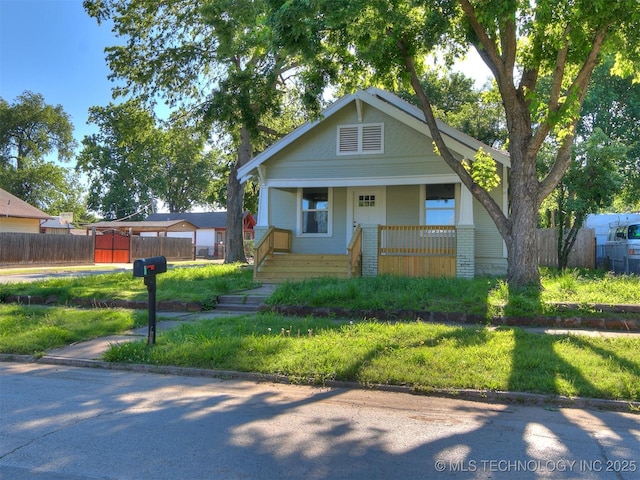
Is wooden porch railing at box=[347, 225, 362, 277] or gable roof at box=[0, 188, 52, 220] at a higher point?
gable roof at box=[0, 188, 52, 220]

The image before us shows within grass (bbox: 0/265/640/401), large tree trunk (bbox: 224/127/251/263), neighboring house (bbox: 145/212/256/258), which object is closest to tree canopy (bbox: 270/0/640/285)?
grass (bbox: 0/265/640/401)

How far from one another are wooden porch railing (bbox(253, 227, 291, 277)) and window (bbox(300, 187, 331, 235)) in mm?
766

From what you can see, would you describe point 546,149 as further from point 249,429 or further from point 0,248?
point 0,248

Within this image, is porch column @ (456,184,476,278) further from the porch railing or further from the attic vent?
the attic vent

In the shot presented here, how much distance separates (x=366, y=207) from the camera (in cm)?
1659

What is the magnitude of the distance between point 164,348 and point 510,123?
883cm

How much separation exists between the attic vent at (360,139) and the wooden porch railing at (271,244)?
10.9 ft

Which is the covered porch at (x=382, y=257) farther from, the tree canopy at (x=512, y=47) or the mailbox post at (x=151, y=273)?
the mailbox post at (x=151, y=273)

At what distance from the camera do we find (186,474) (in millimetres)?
3660

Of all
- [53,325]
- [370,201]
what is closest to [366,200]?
[370,201]

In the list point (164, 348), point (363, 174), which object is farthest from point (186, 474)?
point (363, 174)

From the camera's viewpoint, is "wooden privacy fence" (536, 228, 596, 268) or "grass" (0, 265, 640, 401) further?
"wooden privacy fence" (536, 228, 596, 268)

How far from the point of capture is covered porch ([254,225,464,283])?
13.8 meters

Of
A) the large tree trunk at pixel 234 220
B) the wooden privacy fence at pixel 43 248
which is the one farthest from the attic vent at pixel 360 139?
the wooden privacy fence at pixel 43 248
